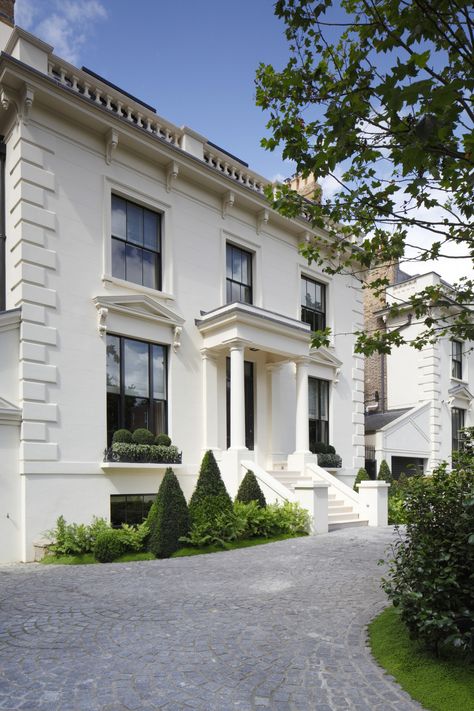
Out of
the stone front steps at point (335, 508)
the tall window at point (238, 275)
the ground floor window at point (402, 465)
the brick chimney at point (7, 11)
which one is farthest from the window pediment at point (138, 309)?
the ground floor window at point (402, 465)

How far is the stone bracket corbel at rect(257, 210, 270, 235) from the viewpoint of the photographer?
60.4ft

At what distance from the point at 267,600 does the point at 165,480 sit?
479cm

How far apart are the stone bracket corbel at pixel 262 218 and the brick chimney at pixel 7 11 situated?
350 inches

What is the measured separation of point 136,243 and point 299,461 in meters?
8.31

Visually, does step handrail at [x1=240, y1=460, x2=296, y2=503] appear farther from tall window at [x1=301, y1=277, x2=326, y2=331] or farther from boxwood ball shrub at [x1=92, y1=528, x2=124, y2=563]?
tall window at [x1=301, y1=277, x2=326, y2=331]

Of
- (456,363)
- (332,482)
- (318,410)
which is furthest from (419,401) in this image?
(332,482)

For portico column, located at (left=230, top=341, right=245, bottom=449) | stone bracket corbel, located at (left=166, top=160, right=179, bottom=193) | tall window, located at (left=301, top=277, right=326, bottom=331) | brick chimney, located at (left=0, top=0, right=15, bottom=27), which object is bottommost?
portico column, located at (left=230, top=341, right=245, bottom=449)

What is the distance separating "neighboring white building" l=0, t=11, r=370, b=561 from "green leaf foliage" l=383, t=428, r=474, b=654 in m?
8.87

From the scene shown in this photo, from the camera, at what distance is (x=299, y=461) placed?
693 inches

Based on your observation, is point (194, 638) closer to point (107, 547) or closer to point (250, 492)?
point (107, 547)

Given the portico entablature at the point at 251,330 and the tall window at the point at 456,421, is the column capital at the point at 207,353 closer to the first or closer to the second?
the portico entablature at the point at 251,330

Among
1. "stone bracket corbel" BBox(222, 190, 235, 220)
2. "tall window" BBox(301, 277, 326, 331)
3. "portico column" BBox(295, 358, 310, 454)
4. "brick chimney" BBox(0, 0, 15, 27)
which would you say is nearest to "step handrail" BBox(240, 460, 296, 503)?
A: "portico column" BBox(295, 358, 310, 454)

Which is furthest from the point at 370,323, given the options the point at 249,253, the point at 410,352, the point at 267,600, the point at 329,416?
the point at 267,600

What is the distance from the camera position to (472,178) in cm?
426
